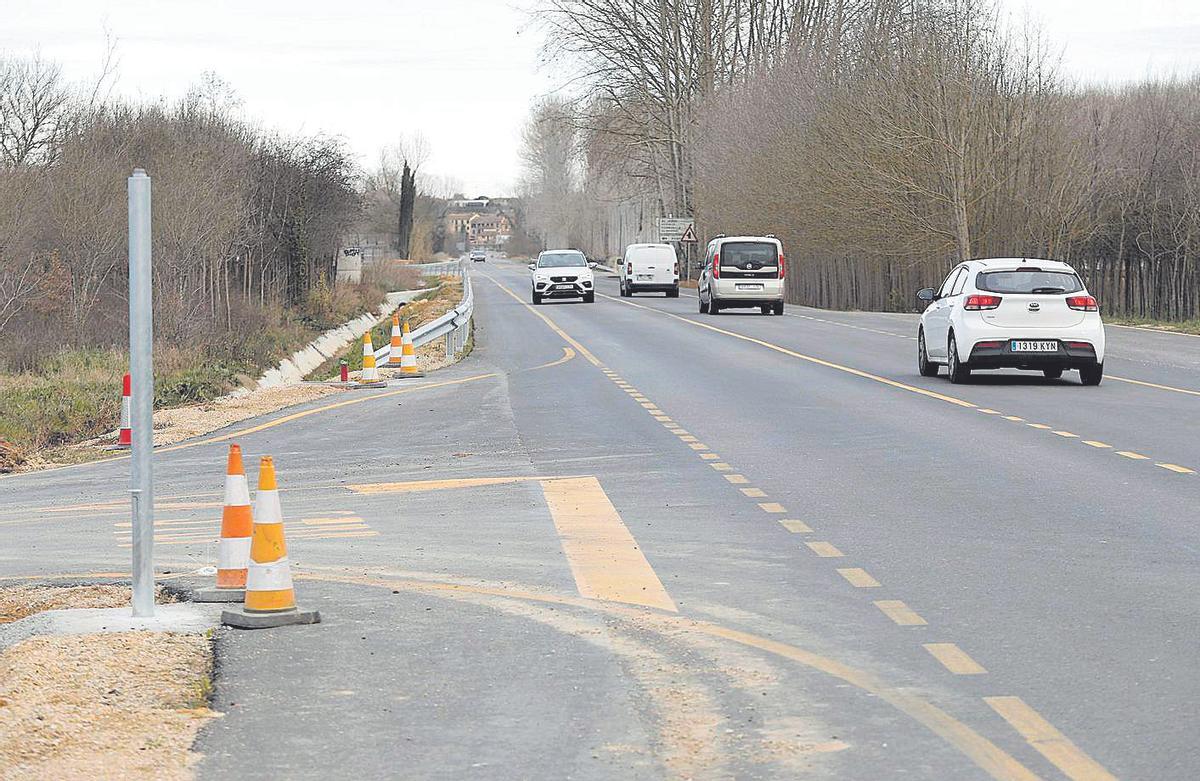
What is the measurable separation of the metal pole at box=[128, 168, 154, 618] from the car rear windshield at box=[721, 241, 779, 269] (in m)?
38.1

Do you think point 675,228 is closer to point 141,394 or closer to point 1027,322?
point 1027,322

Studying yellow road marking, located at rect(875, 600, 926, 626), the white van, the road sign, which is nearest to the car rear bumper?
yellow road marking, located at rect(875, 600, 926, 626)

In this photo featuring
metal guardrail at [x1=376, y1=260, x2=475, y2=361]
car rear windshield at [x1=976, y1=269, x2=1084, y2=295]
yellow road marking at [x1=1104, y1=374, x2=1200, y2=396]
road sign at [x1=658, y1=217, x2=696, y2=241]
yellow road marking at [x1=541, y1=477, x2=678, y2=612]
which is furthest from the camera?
road sign at [x1=658, y1=217, x2=696, y2=241]

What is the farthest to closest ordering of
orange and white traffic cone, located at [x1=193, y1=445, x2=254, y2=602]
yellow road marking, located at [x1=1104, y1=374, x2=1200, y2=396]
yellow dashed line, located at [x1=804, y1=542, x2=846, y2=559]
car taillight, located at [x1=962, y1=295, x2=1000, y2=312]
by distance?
car taillight, located at [x1=962, y1=295, x2=1000, y2=312], yellow road marking, located at [x1=1104, y1=374, x2=1200, y2=396], yellow dashed line, located at [x1=804, y1=542, x2=846, y2=559], orange and white traffic cone, located at [x1=193, y1=445, x2=254, y2=602]

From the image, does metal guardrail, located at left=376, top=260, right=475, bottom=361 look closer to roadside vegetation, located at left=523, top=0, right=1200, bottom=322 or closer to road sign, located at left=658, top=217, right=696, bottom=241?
roadside vegetation, located at left=523, top=0, right=1200, bottom=322

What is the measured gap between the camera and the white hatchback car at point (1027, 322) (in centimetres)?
2133

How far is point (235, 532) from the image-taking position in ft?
26.6

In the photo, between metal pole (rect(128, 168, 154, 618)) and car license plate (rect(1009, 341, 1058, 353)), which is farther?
car license plate (rect(1009, 341, 1058, 353))

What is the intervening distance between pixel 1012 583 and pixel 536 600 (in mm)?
2265

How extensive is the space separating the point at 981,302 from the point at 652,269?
4251cm

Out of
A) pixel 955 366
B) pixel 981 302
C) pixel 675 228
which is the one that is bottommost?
pixel 955 366

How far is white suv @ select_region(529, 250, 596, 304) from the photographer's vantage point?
55719 mm

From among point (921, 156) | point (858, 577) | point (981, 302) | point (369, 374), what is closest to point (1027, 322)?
point (981, 302)

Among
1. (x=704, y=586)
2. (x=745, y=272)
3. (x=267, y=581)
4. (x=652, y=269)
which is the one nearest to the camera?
(x=267, y=581)
